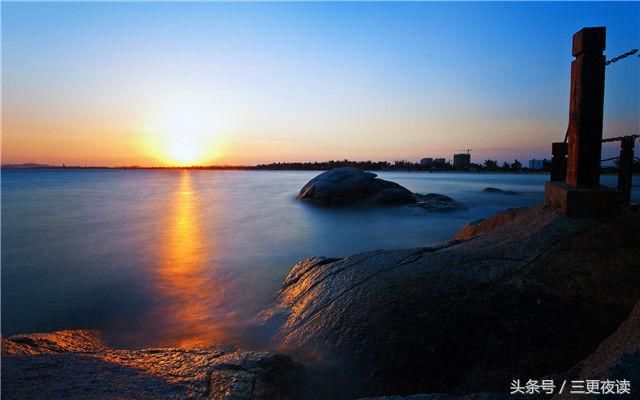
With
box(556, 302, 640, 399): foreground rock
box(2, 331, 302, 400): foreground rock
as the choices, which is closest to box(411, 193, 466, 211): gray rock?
box(556, 302, 640, 399): foreground rock

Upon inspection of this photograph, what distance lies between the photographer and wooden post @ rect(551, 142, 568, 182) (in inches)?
221

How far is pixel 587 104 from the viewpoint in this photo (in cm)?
439

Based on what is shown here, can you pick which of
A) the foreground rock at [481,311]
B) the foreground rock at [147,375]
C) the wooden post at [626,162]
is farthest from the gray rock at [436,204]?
the foreground rock at [147,375]

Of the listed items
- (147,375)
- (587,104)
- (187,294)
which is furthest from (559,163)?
(187,294)

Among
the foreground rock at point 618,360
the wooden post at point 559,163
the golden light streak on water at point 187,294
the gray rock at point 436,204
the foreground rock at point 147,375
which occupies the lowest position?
the golden light streak on water at point 187,294

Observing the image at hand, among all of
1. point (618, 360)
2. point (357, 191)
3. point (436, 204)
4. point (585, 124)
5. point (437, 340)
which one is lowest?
point (437, 340)

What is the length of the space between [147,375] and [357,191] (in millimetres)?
15554

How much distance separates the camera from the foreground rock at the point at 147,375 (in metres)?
2.46

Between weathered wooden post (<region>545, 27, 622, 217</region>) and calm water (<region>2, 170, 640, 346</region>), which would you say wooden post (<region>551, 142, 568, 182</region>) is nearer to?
weathered wooden post (<region>545, 27, 622, 217</region>)

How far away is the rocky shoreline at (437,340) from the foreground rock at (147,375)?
10 millimetres

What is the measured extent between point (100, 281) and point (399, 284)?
6.35 metres

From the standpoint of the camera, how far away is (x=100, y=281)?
719 centimetres

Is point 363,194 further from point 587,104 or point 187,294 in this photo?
point 587,104

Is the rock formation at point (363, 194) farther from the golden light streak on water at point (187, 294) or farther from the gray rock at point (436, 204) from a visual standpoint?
the golden light streak on water at point (187, 294)
